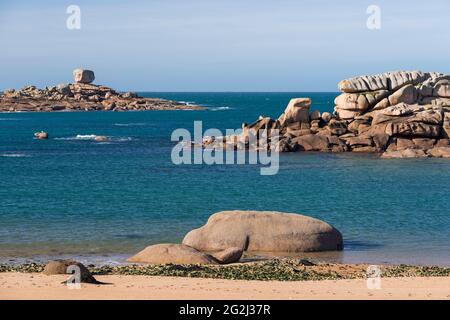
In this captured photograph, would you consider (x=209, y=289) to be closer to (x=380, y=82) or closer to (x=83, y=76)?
(x=380, y=82)

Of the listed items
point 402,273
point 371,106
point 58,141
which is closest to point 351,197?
point 402,273

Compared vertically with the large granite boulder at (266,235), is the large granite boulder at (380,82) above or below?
above

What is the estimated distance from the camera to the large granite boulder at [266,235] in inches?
1284

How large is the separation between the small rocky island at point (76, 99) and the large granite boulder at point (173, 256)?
145167 millimetres

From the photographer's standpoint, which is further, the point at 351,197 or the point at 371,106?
the point at 371,106

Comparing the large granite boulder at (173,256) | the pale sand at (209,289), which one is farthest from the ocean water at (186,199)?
the pale sand at (209,289)

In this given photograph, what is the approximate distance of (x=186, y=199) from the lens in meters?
47.2

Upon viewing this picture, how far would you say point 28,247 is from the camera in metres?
33.8

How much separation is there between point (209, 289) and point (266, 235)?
9.65m

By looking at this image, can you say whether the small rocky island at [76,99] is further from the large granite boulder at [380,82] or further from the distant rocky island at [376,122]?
the large granite boulder at [380,82]

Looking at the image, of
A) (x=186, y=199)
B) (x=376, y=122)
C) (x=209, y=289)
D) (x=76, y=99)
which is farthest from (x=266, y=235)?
(x=76, y=99)

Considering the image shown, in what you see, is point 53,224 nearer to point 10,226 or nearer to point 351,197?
point 10,226

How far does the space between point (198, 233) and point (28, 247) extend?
22.6ft
